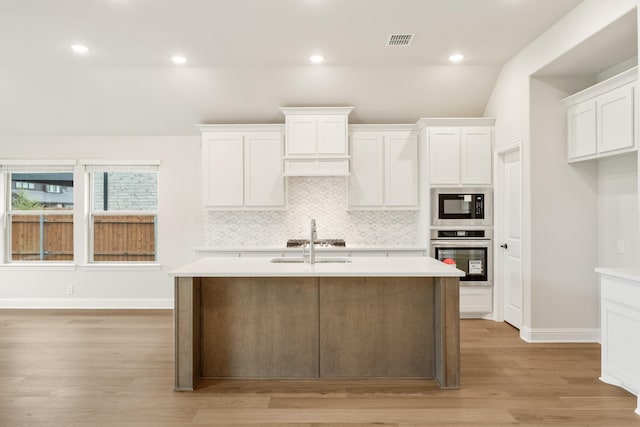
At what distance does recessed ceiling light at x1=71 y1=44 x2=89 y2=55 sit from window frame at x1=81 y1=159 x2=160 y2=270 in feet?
5.76

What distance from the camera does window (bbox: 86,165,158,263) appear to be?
6.44 metres

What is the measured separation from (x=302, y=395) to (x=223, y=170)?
3.44 meters

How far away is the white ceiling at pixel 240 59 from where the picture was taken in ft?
12.6

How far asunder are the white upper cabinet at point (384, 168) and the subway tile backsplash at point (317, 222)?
0.34 meters

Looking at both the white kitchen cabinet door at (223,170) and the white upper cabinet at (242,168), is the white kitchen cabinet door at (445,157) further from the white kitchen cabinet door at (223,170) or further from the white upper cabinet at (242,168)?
the white kitchen cabinet door at (223,170)

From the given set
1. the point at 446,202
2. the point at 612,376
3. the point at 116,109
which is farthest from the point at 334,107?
A: the point at 612,376

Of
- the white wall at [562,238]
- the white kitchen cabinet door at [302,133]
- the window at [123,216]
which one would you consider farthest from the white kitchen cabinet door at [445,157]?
the window at [123,216]

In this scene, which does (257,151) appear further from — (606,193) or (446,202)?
(606,193)

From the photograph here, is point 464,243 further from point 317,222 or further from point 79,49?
point 79,49

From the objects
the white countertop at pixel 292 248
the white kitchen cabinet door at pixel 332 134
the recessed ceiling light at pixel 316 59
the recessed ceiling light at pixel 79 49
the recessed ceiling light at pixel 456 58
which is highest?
the recessed ceiling light at pixel 456 58

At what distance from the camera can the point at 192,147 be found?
631cm

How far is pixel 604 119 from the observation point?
3.88 meters

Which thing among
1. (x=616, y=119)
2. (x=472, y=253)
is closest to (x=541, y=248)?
(x=472, y=253)

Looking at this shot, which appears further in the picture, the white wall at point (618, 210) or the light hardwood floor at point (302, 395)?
the white wall at point (618, 210)
